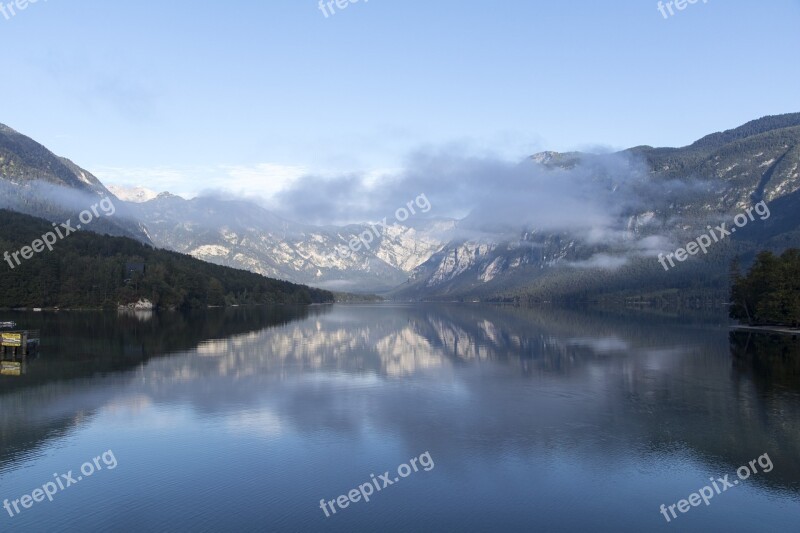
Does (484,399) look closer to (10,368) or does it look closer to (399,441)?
(399,441)

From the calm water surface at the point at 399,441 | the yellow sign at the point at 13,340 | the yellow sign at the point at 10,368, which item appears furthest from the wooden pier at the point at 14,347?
the calm water surface at the point at 399,441

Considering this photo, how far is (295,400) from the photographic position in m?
54.1

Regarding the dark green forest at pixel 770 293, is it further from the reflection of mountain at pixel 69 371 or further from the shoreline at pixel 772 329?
the reflection of mountain at pixel 69 371

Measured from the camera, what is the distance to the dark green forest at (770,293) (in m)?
125

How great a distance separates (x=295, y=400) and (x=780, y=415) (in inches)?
1541

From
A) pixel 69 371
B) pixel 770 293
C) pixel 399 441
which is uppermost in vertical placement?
pixel 770 293

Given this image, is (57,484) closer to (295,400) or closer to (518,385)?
(295,400)

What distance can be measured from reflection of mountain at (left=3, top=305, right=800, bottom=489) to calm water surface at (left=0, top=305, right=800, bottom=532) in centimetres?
26

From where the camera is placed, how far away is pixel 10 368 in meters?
68.4

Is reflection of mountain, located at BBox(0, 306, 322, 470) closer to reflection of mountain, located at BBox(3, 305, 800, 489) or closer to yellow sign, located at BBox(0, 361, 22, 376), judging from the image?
reflection of mountain, located at BBox(3, 305, 800, 489)

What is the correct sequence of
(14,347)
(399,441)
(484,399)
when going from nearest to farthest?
(399,441) → (484,399) → (14,347)

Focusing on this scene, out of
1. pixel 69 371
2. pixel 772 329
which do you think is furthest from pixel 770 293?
pixel 69 371

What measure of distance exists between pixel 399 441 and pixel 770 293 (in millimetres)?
117496

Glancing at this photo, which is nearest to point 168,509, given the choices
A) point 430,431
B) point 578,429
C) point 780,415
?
point 430,431
